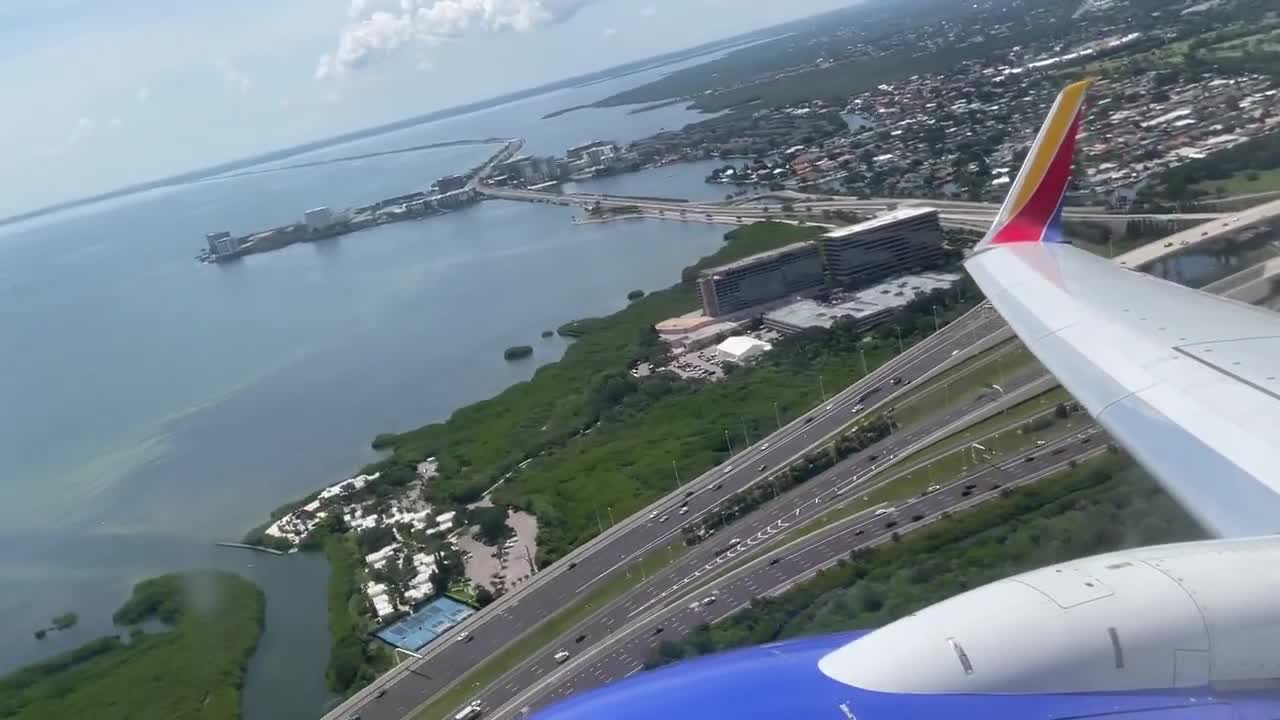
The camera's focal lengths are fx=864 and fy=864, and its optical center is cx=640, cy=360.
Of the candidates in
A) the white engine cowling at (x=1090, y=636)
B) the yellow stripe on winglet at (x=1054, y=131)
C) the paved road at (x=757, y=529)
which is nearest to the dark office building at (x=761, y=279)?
the paved road at (x=757, y=529)

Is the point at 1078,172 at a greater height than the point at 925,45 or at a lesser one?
lesser

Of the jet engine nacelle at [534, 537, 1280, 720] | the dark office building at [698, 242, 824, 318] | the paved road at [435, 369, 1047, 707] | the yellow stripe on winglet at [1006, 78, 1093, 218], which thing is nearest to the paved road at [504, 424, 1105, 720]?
the paved road at [435, 369, 1047, 707]

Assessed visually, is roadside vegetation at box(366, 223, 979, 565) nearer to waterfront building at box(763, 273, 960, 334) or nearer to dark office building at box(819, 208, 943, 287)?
waterfront building at box(763, 273, 960, 334)

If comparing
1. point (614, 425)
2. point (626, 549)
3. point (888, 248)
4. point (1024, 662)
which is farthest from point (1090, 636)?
point (888, 248)

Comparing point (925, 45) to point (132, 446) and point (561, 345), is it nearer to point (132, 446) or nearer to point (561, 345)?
point (561, 345)

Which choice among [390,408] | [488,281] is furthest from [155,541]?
[488,281]

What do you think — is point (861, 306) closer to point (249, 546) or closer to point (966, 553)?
point (966, 553)
